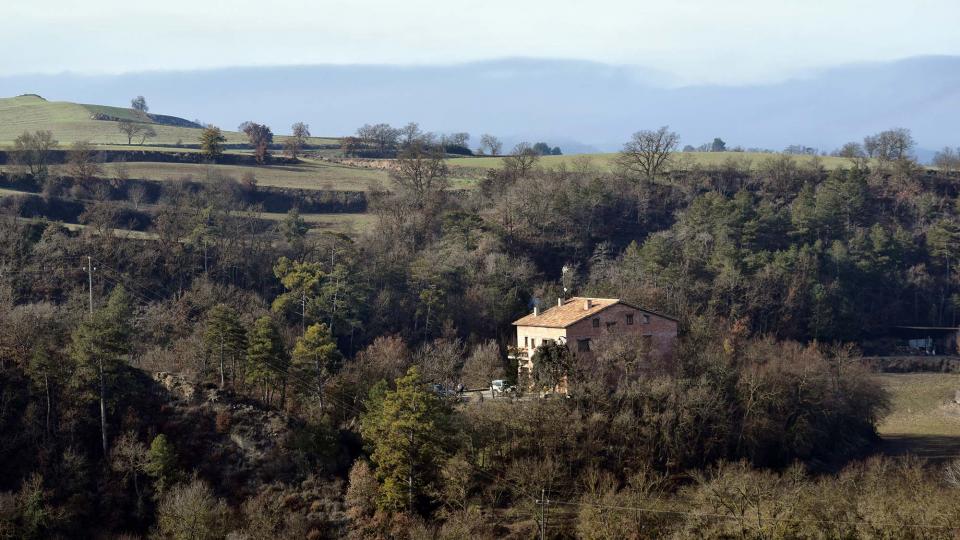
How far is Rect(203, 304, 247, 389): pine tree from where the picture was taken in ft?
143

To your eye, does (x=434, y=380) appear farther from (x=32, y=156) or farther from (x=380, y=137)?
(x=380, y=137)

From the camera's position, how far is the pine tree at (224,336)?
143 feet

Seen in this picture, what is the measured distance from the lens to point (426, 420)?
39000 mm

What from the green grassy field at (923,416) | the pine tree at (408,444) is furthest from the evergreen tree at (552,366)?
the green grassy field at (923,416)

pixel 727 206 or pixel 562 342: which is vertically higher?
pixel 727 206

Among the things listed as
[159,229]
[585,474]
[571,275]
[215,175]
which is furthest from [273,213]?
[585,474]

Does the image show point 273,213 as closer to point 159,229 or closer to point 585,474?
point 159,229

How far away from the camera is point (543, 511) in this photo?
36.2 metres

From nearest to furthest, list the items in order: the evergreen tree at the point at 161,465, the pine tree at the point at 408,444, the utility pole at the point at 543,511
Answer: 1. the utility pole at the point at 543,511
2. the evergreen tree at the point at 161,465
3. the pine tree at the point at 408,444

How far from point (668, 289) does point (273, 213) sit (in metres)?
31.8

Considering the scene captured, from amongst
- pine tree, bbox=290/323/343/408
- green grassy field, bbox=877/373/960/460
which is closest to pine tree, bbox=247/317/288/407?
pine tree, bbox=290/323/343/408

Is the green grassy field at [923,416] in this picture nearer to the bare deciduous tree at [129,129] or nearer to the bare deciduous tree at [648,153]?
the bare deciduous tree at [648,153]

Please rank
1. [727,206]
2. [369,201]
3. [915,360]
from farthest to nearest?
[369,201], [727,206], [915,360]

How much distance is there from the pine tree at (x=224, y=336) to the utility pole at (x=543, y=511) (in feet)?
49.6
